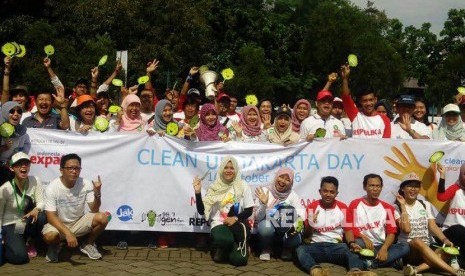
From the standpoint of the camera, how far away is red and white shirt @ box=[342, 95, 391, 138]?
729cm

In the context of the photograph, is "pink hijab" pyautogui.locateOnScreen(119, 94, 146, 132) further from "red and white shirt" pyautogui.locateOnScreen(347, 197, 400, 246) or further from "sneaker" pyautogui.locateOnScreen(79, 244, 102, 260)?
"red and white shirt" pyautogui.locateOnScreen(347, 197, 400, 246)

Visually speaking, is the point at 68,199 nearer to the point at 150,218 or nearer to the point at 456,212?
the point at 150,218

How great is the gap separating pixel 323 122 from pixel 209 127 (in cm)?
160

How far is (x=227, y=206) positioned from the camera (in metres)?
6.32

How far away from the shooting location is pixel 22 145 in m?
6.71

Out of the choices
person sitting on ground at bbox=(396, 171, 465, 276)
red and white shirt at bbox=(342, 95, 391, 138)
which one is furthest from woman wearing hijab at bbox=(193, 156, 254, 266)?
red and white shirt at bbox=(342, 95, 391, 138)

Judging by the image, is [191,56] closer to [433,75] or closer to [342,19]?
[342,19]

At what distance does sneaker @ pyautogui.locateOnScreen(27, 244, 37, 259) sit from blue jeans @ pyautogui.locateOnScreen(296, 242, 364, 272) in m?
3.06

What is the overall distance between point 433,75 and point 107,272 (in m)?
35.0

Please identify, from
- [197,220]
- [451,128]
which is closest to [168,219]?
[197,220]

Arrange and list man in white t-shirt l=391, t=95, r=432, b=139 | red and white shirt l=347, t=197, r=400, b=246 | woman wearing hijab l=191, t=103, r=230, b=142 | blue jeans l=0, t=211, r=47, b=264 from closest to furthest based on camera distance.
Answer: blue jeans l=0, t=211, r=47, b=264 → red and white shirt l=347, t=197, r=400, b=246 → woman wearing hijab l=191, t=103, r=230, b=142 → man in white t-shirt l=391, t=95, r=432, b=139

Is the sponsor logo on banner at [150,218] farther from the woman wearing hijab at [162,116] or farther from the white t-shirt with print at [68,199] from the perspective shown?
the woman wearing hijab at [162,116]

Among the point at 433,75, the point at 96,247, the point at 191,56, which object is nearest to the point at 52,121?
the point at 96,247

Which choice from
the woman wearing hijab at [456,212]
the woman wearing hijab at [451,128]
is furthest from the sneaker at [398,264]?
the woman wearing hijab at [451,128]
